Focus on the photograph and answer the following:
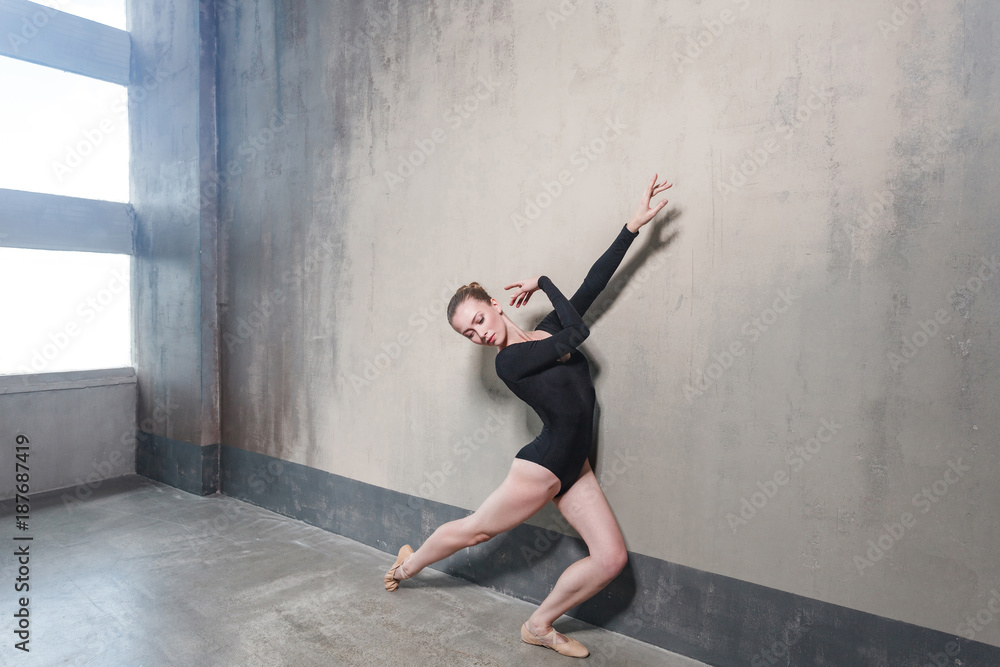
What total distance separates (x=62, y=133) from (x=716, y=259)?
5.15 metres

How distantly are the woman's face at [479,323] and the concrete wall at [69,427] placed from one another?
399 cm

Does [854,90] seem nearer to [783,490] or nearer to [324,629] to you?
[783,490]

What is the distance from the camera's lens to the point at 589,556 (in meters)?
2.60

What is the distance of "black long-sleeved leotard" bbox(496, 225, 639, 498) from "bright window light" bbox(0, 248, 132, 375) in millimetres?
4229

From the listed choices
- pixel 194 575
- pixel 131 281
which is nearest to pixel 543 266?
pixel 194 575

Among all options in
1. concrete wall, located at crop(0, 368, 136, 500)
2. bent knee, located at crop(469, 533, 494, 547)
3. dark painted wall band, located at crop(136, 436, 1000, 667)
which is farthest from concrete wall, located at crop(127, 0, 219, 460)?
bent knee, located at crop(469, 533, 494, 547)

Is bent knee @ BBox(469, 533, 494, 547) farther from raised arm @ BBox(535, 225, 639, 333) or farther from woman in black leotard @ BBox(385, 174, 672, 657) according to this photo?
raised arm @ BBox(535, 225, 639, 333)

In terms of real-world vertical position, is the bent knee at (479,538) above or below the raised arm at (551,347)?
below

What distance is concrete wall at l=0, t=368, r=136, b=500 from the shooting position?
465cm

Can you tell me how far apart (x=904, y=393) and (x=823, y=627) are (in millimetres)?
931

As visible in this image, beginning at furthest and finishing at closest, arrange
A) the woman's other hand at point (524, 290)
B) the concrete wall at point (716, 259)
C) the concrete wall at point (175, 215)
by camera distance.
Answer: the concrete wall at point (175, 215) → the woman's other hand at point (524, 290) → the concrete wall at point (716, 259)

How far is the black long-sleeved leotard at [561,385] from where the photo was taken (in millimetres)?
2518

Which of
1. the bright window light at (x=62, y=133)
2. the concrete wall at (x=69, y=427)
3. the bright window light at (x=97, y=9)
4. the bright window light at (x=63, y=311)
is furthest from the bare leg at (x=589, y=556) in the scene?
the bright window light at (x=97, y=9)

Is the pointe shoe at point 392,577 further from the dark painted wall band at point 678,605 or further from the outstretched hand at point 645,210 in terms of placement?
the outstretched hand at point 645,210
